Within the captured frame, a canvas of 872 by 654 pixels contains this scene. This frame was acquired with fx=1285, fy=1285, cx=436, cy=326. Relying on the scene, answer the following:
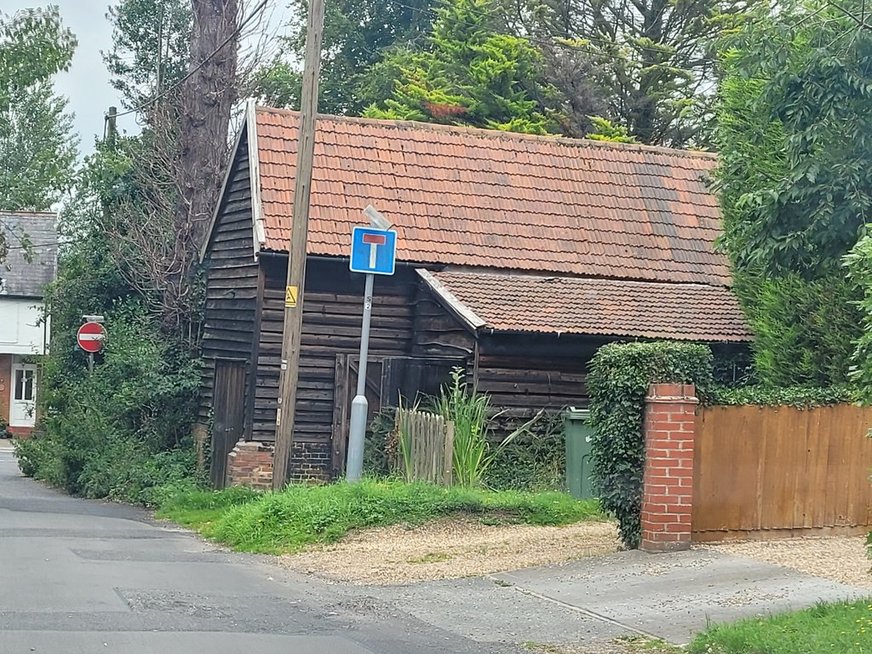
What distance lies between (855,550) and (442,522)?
4751 millimetres

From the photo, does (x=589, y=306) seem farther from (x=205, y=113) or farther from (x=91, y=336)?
(x=91, y=336)

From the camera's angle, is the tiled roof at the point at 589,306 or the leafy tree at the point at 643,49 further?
the leafy tree at the point at 643,49

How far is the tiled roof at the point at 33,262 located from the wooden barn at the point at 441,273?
27000 mm

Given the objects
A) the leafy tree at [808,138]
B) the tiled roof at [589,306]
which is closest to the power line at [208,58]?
the tiled roof at [589,306]

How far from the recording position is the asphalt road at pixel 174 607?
8594mm

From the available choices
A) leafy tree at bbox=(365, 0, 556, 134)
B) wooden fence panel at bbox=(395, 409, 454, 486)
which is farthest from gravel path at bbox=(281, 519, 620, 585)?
leafy tree at bbox=(365, 0, 556, 134)

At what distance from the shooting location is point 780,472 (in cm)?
1309

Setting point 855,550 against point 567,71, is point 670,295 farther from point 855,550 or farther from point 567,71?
point 567,71

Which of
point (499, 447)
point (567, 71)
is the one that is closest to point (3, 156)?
point (567, 71)

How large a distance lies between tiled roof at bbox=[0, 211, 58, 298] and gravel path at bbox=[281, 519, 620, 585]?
121 feet

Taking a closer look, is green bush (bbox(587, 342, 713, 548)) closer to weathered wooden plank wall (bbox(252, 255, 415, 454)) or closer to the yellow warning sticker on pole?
the yellow warning sticker on pole

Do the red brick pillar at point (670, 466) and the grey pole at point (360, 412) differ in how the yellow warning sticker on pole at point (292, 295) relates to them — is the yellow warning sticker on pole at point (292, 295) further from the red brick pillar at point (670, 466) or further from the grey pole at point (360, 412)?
the red brick pillar at point (670, 466)

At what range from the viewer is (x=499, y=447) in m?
18.7

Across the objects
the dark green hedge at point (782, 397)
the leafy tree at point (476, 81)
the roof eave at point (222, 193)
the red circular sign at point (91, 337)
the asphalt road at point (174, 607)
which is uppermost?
the leafy tree at point (476, 81)
